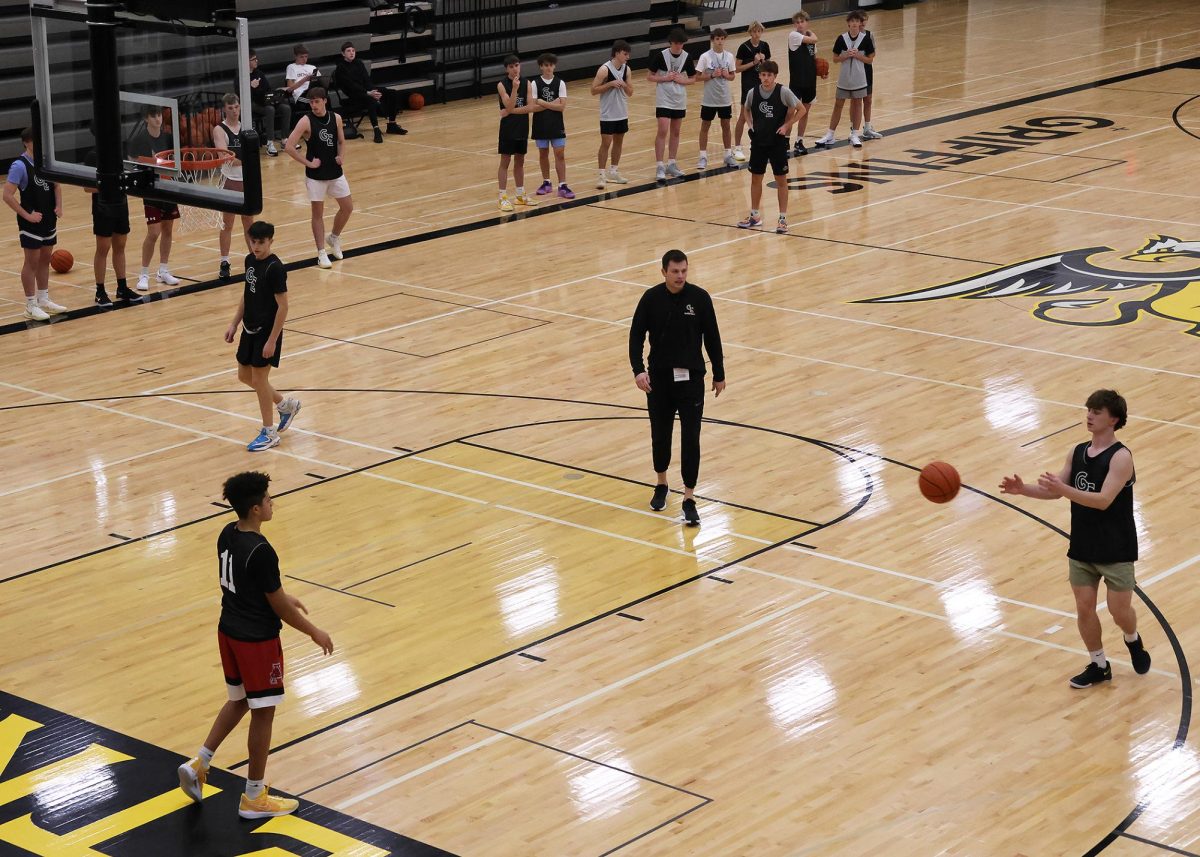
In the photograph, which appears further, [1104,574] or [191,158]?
[191,158]

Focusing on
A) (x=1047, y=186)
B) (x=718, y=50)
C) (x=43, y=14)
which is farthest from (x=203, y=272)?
(x=1047, y=186)

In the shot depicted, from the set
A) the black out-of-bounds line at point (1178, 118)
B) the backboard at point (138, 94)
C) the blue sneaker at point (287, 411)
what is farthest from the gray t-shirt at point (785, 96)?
the black out-of-bounds line at point (1178, 118)

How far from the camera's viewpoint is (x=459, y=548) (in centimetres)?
1139

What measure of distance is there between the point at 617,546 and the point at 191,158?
4.58 meters

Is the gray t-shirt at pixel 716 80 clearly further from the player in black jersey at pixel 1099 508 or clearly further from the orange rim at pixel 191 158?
the player in black jersey at pixel 1099 508

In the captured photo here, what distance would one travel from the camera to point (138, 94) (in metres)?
12.6

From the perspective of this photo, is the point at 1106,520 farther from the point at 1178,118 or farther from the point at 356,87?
the point at 356,87

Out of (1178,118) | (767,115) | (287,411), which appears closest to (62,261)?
(287,411)

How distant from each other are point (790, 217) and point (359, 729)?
12.9m

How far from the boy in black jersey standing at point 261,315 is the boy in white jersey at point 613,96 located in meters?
9.59

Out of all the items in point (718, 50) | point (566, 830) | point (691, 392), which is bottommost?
point (566, 830)

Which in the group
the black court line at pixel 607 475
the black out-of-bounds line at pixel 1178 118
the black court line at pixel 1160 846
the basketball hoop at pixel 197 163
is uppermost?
the basketball hoop at pixel 197 163

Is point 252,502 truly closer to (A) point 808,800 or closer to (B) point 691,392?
(A) point 808,800

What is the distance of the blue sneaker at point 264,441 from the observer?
43.7 feet
